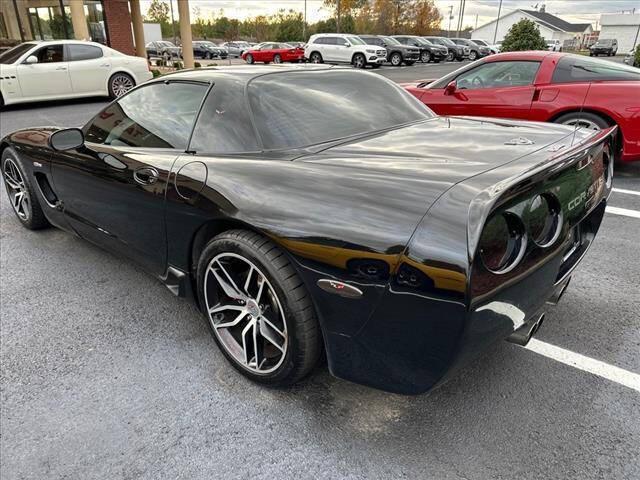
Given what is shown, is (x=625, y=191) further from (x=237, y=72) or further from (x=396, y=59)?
(x=396, y=59)

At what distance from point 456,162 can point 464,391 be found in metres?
1.05

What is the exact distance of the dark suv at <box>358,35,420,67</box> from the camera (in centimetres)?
2888

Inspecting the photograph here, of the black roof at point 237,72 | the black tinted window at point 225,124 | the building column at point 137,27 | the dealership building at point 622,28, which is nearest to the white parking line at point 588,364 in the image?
the black tinted window at point 225,124

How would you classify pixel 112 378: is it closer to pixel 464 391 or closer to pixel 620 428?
pixel 464 391

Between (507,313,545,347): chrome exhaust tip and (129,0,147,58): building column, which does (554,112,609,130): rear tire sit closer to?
(507,313,545,347): chrome exhaust tip

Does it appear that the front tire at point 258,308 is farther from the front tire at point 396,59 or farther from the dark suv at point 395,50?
→ the front tire at point 396,59

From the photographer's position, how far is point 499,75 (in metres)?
6.18

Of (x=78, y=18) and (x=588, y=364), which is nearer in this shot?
(x=588, y=364)

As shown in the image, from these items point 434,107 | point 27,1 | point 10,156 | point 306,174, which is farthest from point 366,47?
point 306,174

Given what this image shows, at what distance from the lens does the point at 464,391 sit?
222cm

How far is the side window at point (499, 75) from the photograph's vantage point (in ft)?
19.6

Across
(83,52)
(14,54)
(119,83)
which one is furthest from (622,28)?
(14,54)

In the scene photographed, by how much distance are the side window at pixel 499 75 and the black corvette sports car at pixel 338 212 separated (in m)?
3.54

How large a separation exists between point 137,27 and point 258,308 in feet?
67.8
